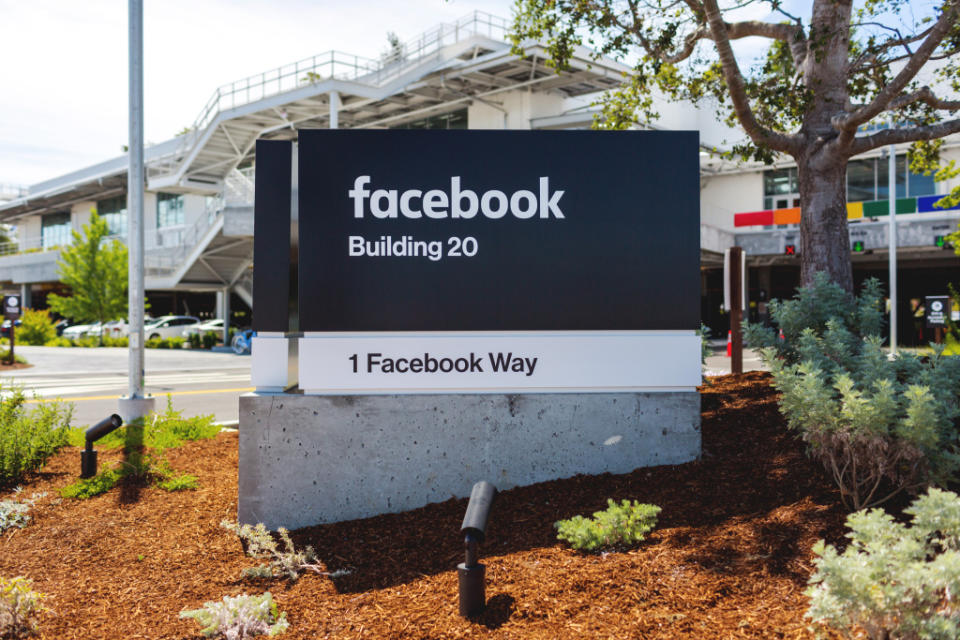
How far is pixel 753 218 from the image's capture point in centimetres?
3359

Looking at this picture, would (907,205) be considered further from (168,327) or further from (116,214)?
(116,214)

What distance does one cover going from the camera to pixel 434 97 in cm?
3219

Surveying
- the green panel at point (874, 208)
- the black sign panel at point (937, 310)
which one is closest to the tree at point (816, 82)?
the black sign panel at point (937, 310)

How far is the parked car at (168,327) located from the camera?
3491 cm

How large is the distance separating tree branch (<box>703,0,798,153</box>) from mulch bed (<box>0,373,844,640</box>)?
131 inches

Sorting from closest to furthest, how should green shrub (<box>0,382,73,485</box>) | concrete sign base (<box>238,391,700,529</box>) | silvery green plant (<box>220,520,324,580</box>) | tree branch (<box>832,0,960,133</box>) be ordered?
silvery green plant (<box>220,520,324,580</box>)
concrete sign base (<box>238,391,700,529</box>)
green shrub (<box>0,382,73,485</box>)
tree branch (<box>832,0,960,133</box>)

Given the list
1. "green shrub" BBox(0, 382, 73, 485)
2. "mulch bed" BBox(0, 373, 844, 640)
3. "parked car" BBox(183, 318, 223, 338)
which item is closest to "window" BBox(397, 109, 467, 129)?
"parked car" BBox(183, 318, 223, 338)

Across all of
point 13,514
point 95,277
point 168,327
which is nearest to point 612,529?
point 13,514

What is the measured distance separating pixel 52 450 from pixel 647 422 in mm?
5709

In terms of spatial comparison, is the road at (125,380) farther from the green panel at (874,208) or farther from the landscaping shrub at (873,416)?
the green panel at (874,208)

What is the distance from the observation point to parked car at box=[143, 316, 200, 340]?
34906mm

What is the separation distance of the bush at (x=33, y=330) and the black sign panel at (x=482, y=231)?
36.6 m

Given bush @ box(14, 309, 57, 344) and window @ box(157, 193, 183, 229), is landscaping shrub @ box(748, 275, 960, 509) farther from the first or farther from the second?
window @ box(157, 193, 183, 229)

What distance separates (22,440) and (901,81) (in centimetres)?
901
